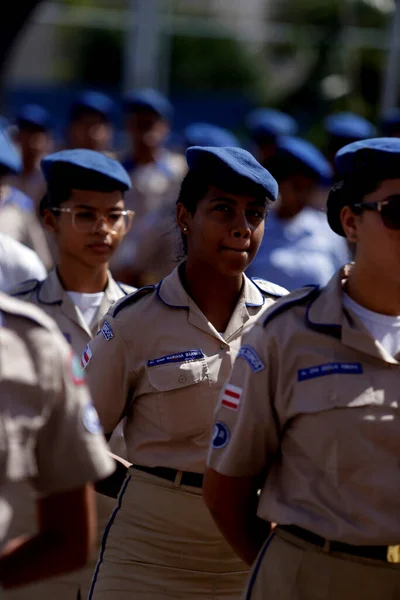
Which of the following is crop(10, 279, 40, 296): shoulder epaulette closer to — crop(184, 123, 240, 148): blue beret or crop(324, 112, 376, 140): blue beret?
Answer: crop(184, 123, 240, 148): blue beret

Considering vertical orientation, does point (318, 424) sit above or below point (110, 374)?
above

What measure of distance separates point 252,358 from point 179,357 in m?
0.93

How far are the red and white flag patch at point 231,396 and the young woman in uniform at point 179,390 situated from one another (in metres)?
0.80

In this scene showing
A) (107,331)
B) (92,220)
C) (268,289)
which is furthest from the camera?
(92,220)

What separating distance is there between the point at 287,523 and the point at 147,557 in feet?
3.62

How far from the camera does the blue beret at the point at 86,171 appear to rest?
529 cm

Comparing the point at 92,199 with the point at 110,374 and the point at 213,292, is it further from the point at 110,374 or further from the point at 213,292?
the point at 110,374

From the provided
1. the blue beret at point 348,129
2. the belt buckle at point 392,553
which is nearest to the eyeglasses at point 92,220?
the belt buckle at point 392,553

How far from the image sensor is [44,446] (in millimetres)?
2631

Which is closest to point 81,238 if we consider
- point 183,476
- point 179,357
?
point 179,357

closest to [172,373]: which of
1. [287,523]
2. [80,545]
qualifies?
[287,523]

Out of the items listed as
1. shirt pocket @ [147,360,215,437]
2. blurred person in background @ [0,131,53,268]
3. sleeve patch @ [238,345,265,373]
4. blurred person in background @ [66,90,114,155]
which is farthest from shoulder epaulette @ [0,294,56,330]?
blurred person in background @ [66,90,114,155]

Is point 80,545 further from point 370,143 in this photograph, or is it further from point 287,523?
point 370,143

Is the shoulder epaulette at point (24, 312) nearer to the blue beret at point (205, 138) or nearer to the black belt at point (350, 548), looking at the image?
the black belt at point (350, 548)
